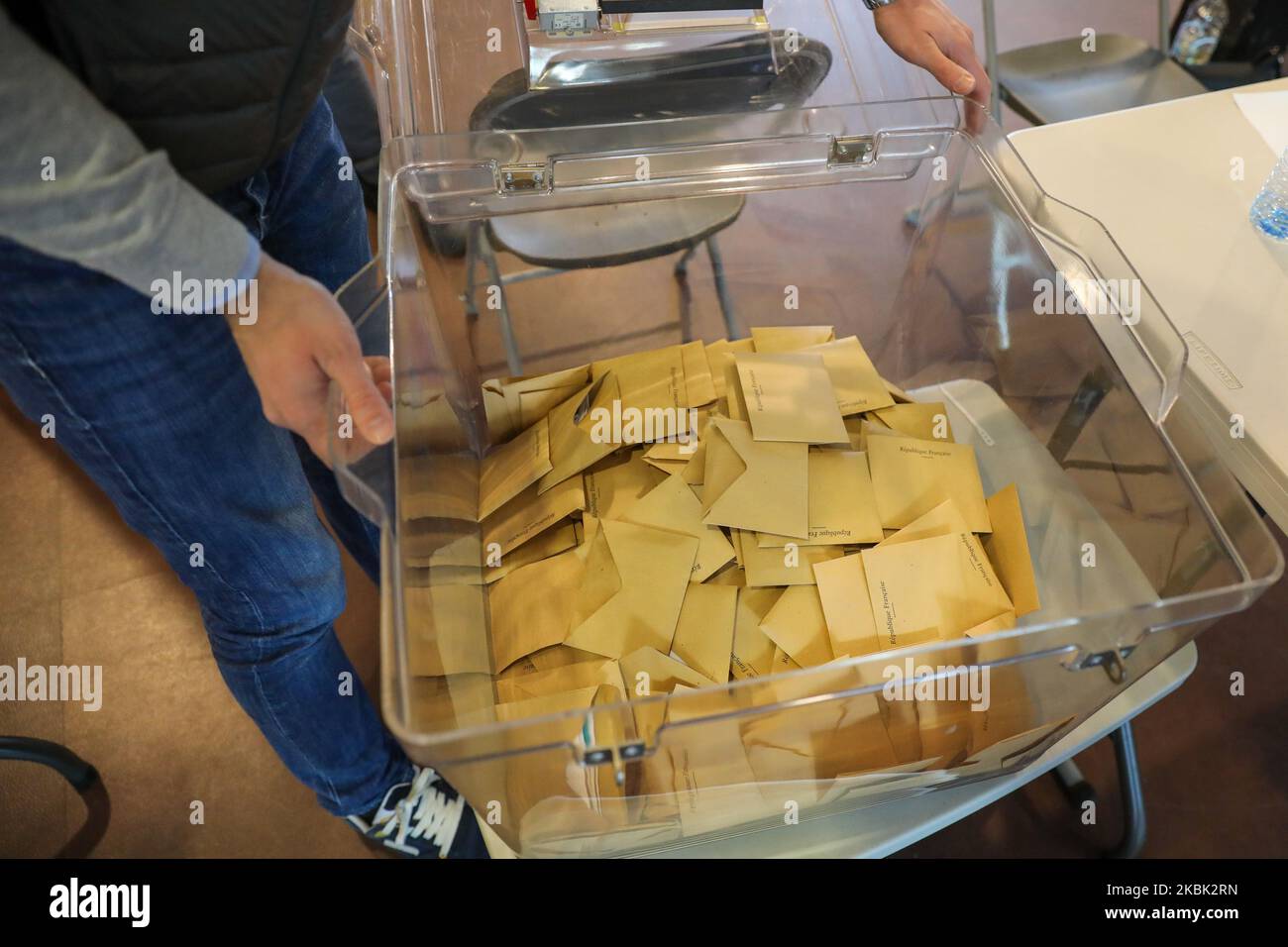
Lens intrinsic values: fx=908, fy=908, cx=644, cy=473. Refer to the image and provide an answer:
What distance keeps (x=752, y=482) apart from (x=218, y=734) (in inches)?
40.9

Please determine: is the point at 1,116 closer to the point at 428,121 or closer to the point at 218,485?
the point at 218,485

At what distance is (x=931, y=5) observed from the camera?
3.39 feet

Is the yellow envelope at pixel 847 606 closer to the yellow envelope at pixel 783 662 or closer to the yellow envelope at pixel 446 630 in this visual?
the yellow envelope at pixel 783 662

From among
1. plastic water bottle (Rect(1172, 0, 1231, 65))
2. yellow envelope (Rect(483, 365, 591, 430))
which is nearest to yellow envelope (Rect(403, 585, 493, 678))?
yellow envelope (Rect(483, 365, 591, 430))

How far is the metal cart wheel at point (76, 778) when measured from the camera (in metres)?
1.32

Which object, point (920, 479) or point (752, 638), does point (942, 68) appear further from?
point (752, 638)

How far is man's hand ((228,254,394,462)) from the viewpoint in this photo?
0.67m

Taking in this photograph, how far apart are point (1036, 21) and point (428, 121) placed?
2.14 m

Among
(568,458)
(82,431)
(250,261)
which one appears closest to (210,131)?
(250,261)

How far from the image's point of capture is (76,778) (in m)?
1.38

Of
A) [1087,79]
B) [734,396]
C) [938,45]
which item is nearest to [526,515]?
[734,396]

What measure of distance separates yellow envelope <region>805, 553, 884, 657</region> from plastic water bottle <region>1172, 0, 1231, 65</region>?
178cm

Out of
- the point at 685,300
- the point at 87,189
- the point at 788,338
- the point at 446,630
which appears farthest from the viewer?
the point at 685,300

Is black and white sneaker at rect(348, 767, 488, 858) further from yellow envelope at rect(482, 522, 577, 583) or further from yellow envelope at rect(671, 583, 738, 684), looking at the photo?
yellow envelope at rect(671, 583, 738, 684)
